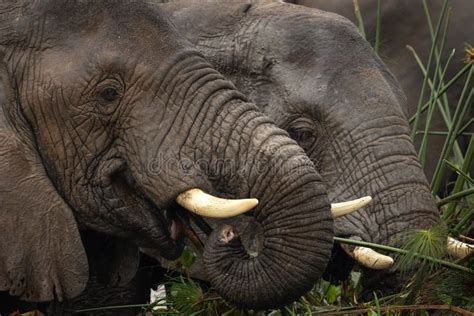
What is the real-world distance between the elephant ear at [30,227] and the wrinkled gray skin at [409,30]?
3.75 m

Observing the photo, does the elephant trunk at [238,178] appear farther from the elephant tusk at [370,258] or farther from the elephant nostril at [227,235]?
the elephant tusk at [370,258]

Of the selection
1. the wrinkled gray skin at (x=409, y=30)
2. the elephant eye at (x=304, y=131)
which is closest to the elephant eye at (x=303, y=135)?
the elephant eye at (x=304, y=131)

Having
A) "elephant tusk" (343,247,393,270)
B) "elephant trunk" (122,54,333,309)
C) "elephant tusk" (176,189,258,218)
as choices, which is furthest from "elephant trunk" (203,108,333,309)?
"elephant tusk" (343,247,393,270)

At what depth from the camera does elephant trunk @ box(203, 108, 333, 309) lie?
4.97 meters

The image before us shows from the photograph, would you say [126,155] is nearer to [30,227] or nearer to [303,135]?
[30,227]

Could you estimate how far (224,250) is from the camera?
200 inches

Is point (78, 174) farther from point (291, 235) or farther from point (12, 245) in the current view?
point (291, 235)

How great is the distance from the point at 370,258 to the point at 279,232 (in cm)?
106

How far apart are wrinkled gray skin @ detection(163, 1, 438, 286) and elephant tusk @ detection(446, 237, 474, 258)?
0.55 ft

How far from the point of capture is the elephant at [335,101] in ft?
20.3

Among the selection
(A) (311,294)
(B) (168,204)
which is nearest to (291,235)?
(B) (168,204)

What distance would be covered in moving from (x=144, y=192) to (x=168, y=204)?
0.12m

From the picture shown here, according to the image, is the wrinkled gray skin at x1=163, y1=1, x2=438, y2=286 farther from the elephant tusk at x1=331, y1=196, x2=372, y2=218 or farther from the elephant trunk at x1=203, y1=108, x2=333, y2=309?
the elephant trunk at x1=203, y1=108, x2=333, y2=309

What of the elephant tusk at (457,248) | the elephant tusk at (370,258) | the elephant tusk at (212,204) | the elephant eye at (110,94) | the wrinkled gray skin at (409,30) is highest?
the elephant eye at (110,94)
